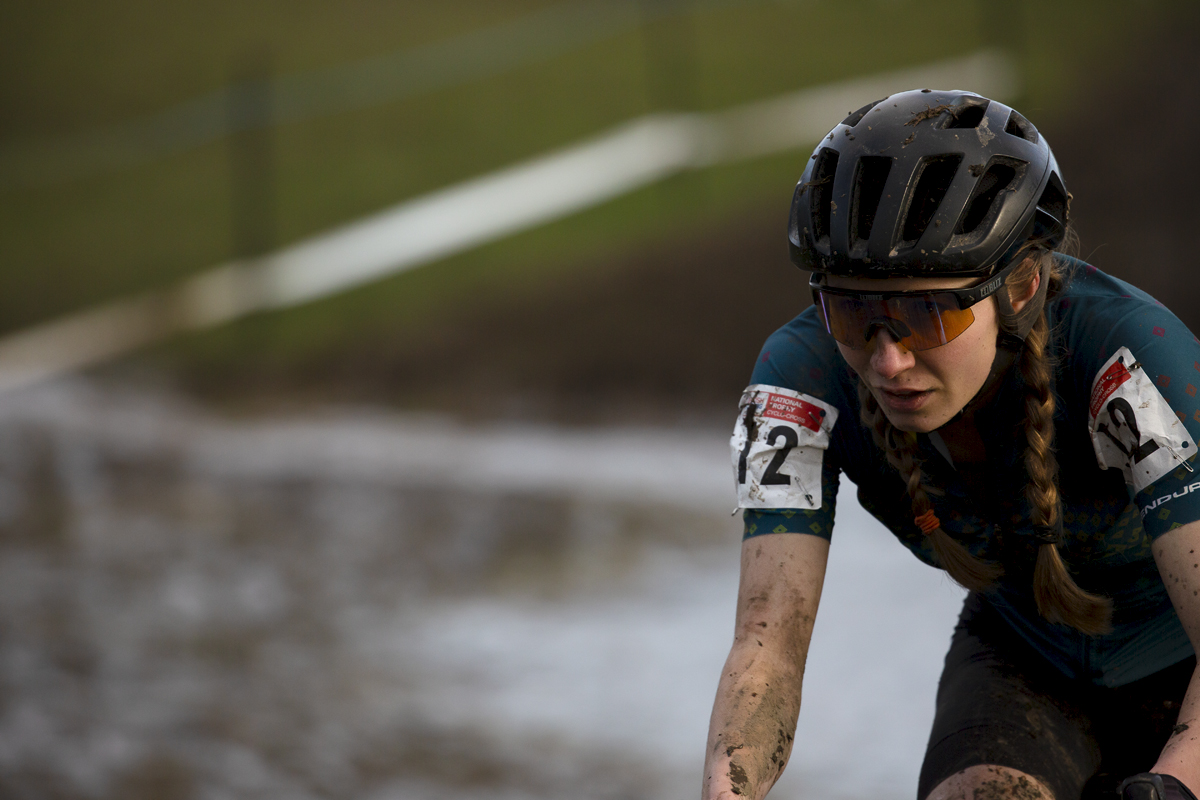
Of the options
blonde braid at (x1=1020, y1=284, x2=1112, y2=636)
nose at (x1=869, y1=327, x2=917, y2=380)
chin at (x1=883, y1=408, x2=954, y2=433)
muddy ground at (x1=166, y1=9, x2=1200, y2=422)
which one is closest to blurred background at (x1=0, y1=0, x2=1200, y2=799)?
muddy ground at (x1=166, y1=9, x2=1200, y2=422)

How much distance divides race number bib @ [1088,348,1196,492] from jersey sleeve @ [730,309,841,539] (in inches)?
20.6

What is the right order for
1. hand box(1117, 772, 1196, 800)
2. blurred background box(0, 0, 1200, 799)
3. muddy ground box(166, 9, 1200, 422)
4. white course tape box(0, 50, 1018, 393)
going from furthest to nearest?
white course tape box(0, 50, 1018, 393), muddy ground box(166, 9, 1200, 422), blurred background box(0, 0, 1200, 799), hand box(1117, 772, 1196, 800)

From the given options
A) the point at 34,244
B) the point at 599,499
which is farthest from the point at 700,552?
the point at 34,244

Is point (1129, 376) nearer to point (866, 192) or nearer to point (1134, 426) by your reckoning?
point (1134, 426)

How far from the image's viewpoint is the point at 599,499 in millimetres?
8500

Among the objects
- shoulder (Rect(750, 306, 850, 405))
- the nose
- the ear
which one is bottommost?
the nose

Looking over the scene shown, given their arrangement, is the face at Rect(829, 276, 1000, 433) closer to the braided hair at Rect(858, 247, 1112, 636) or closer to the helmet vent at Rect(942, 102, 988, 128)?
the braided hair at Rect(858, 247, 1112, 636)

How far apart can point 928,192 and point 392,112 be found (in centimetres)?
1484

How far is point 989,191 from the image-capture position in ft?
8.23

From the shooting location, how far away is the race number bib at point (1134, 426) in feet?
7.61

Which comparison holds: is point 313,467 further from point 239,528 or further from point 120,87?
point 120,87

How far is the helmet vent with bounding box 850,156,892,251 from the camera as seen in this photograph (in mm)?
2475

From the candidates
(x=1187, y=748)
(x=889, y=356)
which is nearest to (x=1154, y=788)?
(x=1187, y=748)

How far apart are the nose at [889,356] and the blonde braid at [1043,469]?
0.25 metres
